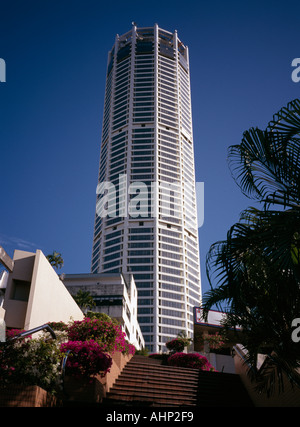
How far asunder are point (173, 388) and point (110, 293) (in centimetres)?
4659

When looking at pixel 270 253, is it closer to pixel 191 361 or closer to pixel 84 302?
pixel 191 361

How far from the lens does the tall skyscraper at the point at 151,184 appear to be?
108688 mm

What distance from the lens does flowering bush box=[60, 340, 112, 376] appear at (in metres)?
9.05

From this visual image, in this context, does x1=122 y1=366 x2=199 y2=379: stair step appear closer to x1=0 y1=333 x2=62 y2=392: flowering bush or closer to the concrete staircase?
the concrete staircase

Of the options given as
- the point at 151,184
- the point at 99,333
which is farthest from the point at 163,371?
the point at 151,184

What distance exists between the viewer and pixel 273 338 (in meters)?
6.16

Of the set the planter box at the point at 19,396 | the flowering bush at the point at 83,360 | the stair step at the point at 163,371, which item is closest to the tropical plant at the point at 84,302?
the stair step at the point at 163,371

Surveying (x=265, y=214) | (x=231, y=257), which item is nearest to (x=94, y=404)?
(x=231, y=257)

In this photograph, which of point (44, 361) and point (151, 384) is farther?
point (151, 384)

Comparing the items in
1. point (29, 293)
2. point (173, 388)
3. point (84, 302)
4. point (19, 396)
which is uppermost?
point (84, 302)

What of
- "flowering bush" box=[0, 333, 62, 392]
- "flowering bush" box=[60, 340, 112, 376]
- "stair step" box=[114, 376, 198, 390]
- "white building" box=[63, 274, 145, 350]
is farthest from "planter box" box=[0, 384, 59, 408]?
"white building" box=[63, 274, 145, 350]

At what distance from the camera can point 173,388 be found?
11.3 m
